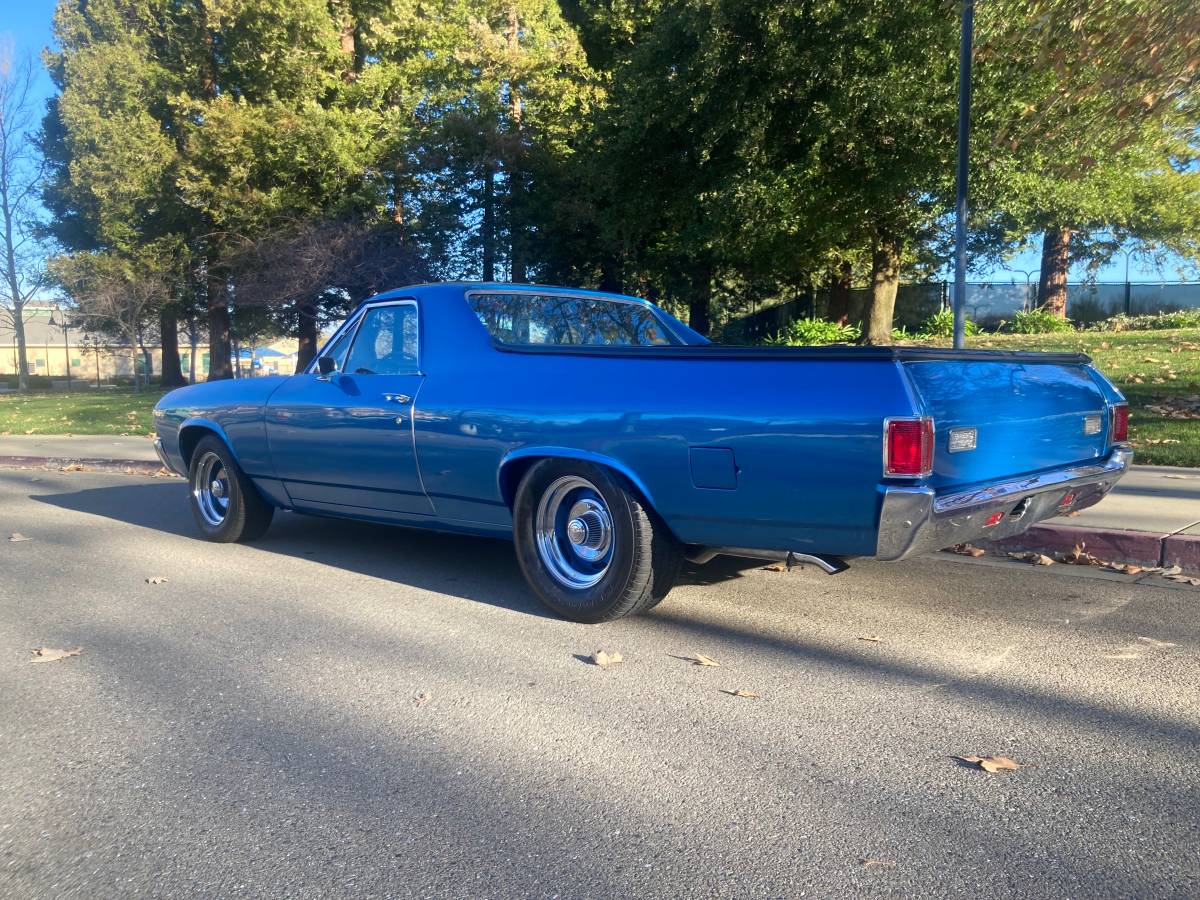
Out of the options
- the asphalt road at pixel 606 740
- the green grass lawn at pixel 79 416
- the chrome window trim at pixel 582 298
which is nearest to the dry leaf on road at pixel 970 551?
the asphalt road at pixel 606 740

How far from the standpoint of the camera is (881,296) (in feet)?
69.4

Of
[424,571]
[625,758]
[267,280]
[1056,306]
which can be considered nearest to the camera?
[625,758]

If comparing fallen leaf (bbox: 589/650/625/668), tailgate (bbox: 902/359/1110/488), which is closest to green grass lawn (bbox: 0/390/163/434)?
fallen leaf (bbox: 589/650/625/668)

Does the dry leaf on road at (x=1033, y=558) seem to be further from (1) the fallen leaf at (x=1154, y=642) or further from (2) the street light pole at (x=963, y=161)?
(2) the street light pole at (x=963, y=161)

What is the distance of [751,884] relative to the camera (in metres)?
2.69

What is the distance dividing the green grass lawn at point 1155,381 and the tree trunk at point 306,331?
17.2 m

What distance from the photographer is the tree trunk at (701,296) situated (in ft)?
80.8

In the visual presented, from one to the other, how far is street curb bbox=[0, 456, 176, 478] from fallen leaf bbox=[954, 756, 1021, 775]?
10539 mm

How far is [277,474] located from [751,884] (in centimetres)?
501

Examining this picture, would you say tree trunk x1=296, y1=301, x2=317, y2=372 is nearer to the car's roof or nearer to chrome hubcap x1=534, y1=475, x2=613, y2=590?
the car's roof

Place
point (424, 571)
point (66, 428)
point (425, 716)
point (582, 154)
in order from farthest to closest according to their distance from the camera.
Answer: point (582, 154) < point (66, 428) < point (424, 571) < point (425, 716)

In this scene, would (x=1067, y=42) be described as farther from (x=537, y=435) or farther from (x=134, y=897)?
(x=134, y=897)

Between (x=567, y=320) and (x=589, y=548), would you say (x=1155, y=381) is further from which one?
(x=589, y=548)

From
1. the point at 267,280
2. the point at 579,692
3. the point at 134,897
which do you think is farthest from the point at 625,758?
the point at 267,280
